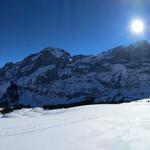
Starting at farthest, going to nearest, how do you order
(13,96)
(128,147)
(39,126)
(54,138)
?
(13,96) → (39,126) → (54,138) → (128,147)

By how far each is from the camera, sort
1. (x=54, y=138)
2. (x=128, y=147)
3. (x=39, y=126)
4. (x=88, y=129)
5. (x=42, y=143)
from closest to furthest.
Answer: (x=128, y=147), (x=42, y=143), (x=54, y=138), (x=88, y=129), (x=39, y=126)

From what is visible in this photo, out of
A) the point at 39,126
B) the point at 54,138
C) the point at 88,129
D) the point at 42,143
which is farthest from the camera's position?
the point at 39,126

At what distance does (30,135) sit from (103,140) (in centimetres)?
220

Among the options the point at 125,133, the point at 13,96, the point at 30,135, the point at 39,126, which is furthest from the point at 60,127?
the point at 13,96

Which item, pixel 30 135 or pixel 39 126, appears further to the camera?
pixel 39 126

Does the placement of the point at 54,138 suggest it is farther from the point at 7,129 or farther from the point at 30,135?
the point at 7,129

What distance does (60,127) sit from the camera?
10.4 meters

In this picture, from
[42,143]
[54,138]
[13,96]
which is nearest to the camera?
[42,143]

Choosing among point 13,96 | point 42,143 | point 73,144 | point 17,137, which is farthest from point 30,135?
point 13,96

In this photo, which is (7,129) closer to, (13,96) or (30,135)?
(30,135)

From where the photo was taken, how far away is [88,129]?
9867mm

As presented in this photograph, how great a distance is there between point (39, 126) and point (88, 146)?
3740 millimetres

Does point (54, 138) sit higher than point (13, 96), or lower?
lower

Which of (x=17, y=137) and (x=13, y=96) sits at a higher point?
(x=13, y=96)
